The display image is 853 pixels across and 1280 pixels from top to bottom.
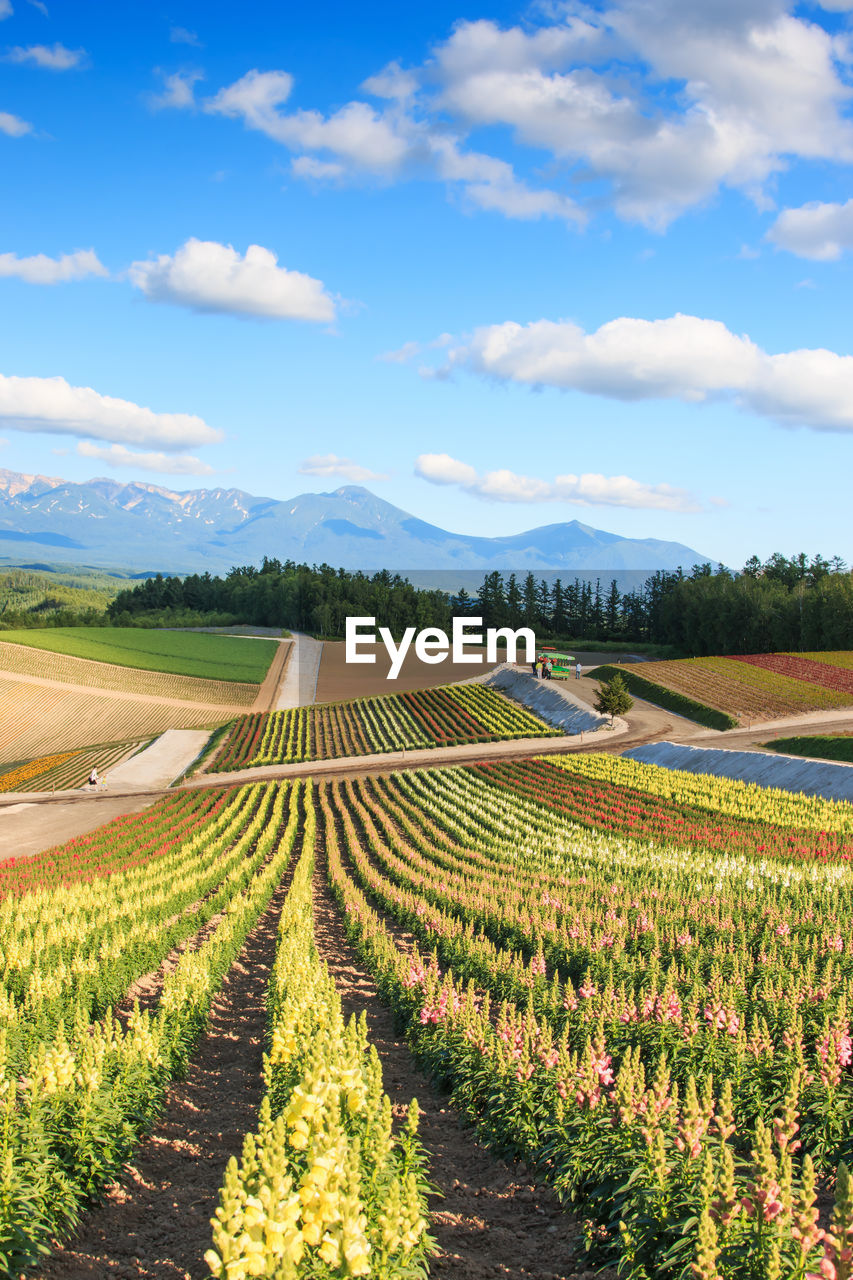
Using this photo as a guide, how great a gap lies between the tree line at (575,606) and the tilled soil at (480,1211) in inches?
3304

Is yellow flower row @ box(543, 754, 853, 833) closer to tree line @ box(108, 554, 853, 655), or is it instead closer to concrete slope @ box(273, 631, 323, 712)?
concrete slope @ box(273, 631, 323, 712)

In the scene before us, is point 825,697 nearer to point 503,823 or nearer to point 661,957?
point 503,823

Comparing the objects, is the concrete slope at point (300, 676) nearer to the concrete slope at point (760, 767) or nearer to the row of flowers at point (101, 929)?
the concrete slope at point (760, 767)

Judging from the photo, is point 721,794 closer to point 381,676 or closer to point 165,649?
point 381,676

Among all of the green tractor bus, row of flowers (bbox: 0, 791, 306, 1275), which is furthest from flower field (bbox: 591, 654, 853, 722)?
row of flowers (bbox: 0, 791, 306, 1275)

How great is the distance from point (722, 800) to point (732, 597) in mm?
70197

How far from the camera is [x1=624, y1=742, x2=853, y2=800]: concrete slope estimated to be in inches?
1467

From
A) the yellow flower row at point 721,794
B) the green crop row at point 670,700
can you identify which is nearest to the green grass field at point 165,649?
the green crop row at point 670,700

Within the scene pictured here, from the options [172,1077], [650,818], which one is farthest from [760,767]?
[172,1077]

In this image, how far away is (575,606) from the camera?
138 m

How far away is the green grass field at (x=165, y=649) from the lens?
283ft

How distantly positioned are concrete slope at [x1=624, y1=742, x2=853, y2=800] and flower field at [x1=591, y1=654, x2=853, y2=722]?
31.7 ft

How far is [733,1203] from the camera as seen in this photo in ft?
16.9

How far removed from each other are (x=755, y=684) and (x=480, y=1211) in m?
59.4
